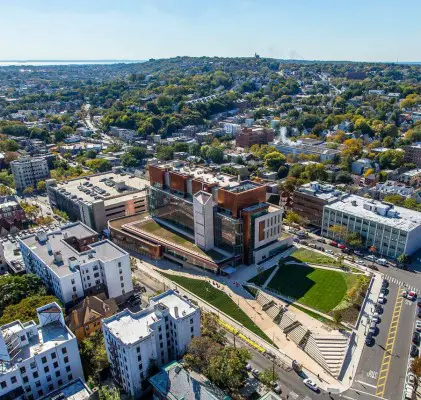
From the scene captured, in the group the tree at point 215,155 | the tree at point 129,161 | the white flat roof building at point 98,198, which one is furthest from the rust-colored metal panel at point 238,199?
the tree at point 129,161

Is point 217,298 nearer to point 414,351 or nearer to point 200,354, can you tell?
point 200,354

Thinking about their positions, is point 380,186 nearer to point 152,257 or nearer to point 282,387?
point 152,257

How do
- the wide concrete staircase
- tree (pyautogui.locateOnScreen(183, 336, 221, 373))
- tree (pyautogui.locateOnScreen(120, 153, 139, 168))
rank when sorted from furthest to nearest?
tree (pyautogui.locateOnScreen(120, 153, 139, 168)), the wide concrete staircase, tree (pyautogui.locateOnScreen(183, 336, 221, 373))

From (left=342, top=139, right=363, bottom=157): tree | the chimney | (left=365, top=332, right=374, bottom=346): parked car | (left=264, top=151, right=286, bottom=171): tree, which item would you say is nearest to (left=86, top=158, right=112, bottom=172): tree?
(left=264, top=151, right=286, bottom=171): tree

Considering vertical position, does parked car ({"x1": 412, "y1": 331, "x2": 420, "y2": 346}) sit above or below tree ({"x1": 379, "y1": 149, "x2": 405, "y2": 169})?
below

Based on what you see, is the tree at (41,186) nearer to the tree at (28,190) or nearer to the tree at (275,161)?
the tree at (28,190)

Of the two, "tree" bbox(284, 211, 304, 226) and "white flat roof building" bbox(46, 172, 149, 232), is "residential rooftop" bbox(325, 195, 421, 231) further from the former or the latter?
"white flat roof building" bbox(46, 172, 149, 232)

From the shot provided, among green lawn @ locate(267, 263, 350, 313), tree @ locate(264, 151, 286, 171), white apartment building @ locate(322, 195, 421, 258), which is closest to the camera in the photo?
green lawn @ locate(267, 263, 350, 313)
